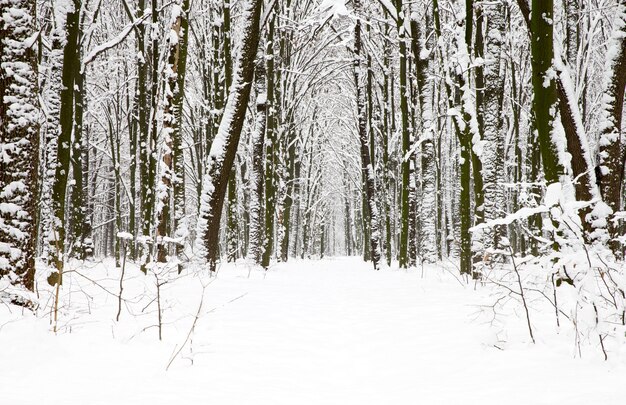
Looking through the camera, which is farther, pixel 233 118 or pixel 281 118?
pixel 281 118

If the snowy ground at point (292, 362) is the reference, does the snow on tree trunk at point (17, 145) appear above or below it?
above

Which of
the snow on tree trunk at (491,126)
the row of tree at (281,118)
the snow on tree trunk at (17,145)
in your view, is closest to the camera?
the snow on tree trunk at (17,145)

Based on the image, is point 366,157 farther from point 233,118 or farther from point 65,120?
point 65,120

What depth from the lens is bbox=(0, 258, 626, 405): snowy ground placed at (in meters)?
2.14

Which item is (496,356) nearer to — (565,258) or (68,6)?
(565,258)

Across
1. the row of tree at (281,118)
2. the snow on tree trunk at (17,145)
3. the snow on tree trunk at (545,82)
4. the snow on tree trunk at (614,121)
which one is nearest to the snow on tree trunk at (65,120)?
the row of tree at (281,118)

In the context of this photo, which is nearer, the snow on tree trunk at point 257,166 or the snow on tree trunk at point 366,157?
the snow on tree trunk at point 257,166

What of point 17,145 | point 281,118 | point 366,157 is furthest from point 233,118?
point 281,118

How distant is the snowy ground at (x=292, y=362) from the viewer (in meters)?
2.14

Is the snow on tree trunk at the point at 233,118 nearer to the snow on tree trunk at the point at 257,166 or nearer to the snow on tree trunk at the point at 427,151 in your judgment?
the snow on tree trunk at the point at 257,166

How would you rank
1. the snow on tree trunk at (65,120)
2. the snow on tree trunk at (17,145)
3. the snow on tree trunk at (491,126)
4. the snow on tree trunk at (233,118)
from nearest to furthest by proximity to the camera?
the snow on tree trunk at (17,145) < the snow on tree trunk at (65,120) < the snow on tree trunk at (233,118) < the snow on tree trunk at (491,126)

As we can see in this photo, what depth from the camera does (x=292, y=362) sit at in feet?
9.82

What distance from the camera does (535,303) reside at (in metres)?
4.31

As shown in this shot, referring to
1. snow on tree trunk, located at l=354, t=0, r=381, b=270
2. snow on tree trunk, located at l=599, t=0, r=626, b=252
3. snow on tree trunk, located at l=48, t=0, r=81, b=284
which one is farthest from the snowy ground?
snow on tree trunk, located at l=354, t=0, r=381, b=270
